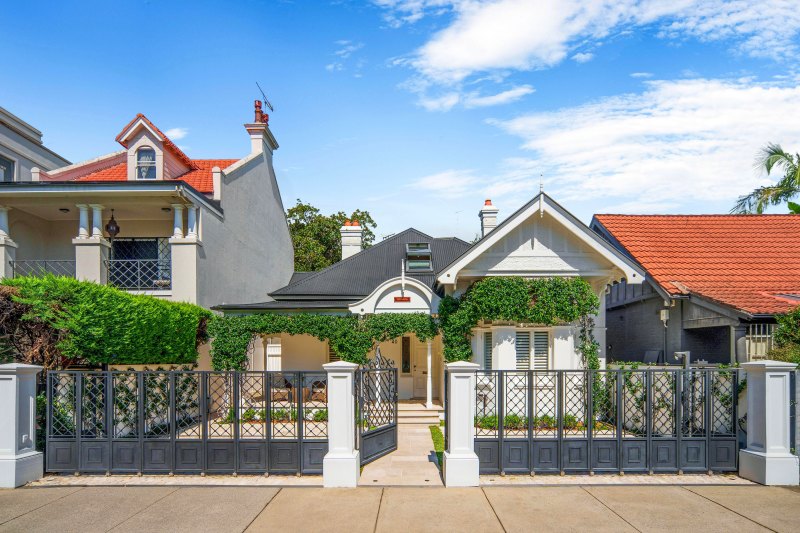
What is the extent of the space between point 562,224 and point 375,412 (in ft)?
19.4

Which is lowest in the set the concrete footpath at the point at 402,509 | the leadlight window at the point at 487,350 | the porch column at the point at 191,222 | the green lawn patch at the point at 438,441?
the green lawn patch at the point at 438,441

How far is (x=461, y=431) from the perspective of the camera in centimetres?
771

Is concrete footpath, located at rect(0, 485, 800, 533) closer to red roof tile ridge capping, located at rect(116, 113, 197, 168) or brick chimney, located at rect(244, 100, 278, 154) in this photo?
red roof tile ridge capping, located at rect(116, 113, 197, 168)

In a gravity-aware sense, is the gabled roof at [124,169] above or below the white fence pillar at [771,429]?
above

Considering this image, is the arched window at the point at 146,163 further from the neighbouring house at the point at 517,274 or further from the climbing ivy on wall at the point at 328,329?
the climbing ivy on wall at the point at 328,329

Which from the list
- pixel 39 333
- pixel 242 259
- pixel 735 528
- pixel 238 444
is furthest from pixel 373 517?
pixel 242 259

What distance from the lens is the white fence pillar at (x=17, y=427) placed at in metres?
7.62

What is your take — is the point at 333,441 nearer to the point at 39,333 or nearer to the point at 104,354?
the point at 104,354

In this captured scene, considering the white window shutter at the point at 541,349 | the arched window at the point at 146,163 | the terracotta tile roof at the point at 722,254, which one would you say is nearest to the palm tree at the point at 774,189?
the terracotta tile roof at the point at 722,254

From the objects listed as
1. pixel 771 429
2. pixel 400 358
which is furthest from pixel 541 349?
pixel 400 358

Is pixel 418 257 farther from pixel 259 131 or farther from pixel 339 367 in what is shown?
pixel 339 367

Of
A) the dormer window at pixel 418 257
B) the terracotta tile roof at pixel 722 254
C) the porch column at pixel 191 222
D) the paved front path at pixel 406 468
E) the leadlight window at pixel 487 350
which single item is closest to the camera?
the paved front path at pixel 406 468

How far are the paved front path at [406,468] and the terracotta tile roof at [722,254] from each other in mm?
7243

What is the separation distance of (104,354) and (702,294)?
1280 cm
